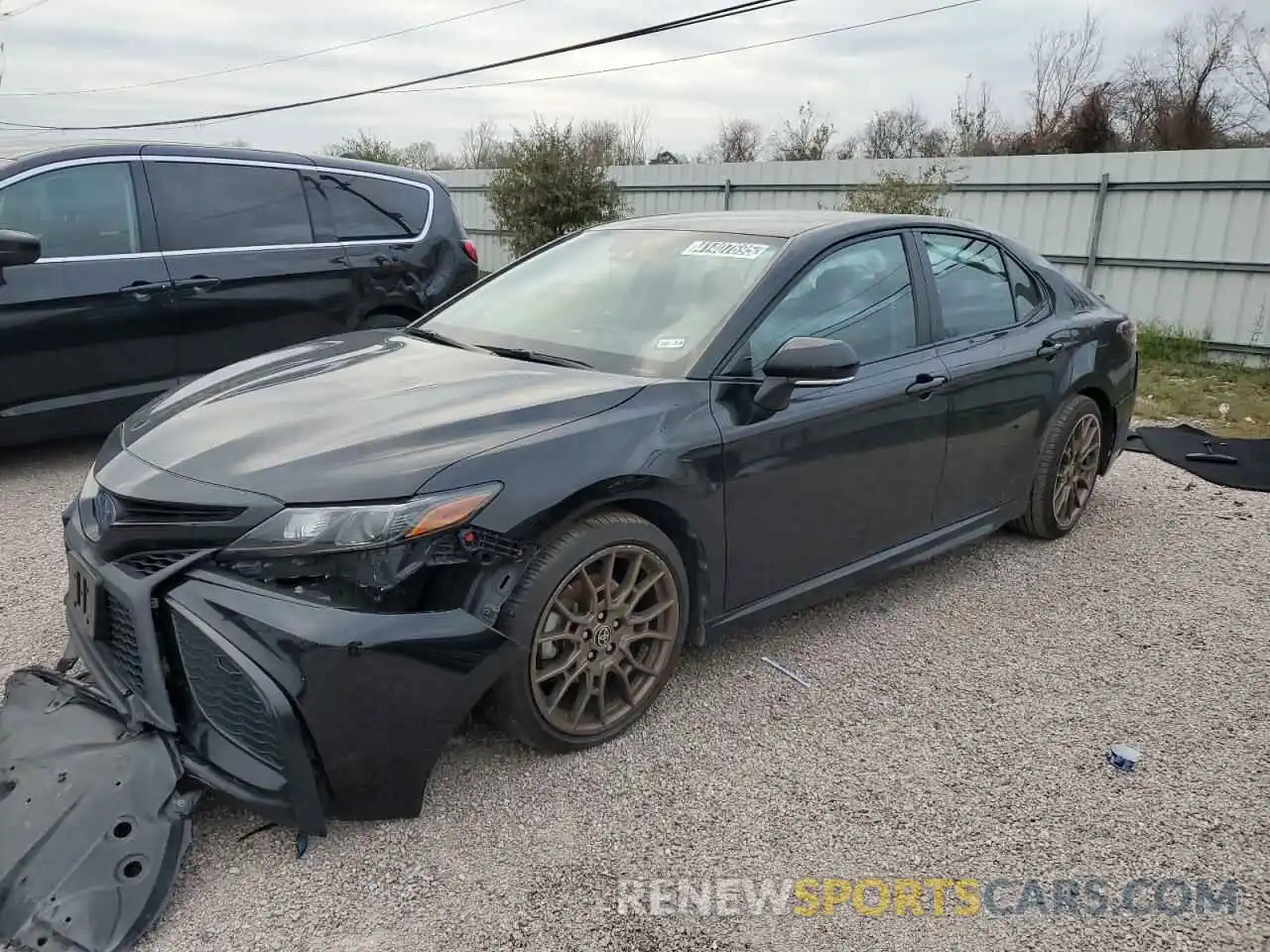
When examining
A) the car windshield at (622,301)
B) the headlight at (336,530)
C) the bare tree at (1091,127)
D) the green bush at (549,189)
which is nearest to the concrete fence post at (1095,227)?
the green bush at (549,189)

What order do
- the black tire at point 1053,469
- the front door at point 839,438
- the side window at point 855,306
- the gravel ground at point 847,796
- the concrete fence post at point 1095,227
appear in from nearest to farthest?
1. the gravel ground at point 847,796
2. the front door at point 839,438
3. the side window at point 855,306
4. the black tire at point 1053,469
5. the concrete fence post at point 1095,227

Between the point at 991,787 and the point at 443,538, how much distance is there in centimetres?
176

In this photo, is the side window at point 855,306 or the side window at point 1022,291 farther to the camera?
the side window at point 1022,291

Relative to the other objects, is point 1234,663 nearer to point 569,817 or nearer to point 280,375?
point 569,817

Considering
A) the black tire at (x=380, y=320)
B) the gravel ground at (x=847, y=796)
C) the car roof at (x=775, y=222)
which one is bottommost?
the gravel ground at (x=847, y=796)

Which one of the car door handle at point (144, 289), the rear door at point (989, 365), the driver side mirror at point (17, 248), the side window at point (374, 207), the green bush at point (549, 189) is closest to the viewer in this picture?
the rear door at point (989, 365)

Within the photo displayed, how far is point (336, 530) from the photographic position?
233 cm

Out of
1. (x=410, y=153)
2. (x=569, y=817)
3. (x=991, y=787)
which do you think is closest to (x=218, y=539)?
(x=569, y=817)

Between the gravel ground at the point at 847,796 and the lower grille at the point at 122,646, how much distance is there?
0.43 metres

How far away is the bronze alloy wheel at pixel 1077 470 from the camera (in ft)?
15.5

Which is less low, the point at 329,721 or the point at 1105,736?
the point at 329,721

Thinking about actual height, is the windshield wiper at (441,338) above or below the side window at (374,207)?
below

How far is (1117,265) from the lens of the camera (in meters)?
11.1

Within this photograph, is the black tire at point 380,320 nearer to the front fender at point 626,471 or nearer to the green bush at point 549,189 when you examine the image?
the front fender at point 626,471
